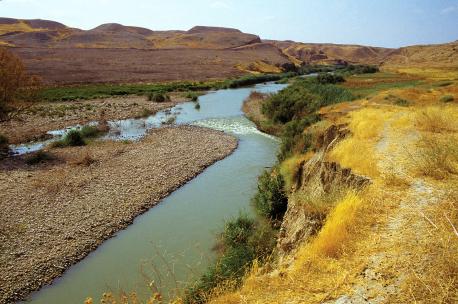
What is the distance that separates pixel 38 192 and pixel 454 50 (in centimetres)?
11083

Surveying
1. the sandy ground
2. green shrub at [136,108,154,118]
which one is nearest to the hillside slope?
the sandy ground

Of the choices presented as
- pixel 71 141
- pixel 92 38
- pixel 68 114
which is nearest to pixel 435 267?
pixel 71 141

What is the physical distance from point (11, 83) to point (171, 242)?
785 inches

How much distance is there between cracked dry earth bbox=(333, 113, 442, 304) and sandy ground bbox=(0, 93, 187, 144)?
29.5 metres

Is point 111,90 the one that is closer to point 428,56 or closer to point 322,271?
point 322,271

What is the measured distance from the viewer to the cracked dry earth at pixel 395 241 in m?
5.15

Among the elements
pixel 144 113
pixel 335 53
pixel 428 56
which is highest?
pixel 335 53

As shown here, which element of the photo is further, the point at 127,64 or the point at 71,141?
the point at 127,64

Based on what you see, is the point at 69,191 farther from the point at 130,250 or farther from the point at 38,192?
Result: the point at 130,250

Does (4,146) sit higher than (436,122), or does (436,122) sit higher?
(436,122)

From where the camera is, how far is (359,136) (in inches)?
542

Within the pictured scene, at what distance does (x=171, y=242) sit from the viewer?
14.4 metres

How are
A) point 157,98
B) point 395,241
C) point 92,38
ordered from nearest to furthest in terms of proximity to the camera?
point 395,241 < point 157,98 < point 92,38

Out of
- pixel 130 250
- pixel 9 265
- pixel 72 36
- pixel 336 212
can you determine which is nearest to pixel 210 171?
pixel 130 250
